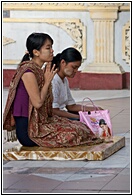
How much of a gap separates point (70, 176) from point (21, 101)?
3.67 feet

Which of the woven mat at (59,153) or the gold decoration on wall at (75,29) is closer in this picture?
the woven mat at (59,153)

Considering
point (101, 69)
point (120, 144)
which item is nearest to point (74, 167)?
point (120, 144)

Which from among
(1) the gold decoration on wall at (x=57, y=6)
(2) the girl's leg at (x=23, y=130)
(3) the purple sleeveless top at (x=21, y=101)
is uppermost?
(1) the gold decoration on wall at (x=57, y=6)

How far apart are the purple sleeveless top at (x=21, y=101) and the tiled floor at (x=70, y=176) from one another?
484 millimetres

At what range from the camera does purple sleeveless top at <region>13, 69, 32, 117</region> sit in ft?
22.9

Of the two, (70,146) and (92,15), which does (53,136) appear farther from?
(92,15)

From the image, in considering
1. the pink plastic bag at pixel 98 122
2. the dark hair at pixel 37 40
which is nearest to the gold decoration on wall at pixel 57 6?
the pink plastic bag at pixel 98 122

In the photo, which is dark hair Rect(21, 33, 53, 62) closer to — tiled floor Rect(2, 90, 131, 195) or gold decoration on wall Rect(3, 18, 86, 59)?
tiled floor Rect(2, 90, 131, 195)

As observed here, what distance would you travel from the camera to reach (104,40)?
43.3 ft

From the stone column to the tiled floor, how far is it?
19.2 ft

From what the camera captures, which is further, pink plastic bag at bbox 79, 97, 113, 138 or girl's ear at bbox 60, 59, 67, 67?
pink plastic bag at bbox 79, 97, 113, 138

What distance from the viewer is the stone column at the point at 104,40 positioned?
43.1ft

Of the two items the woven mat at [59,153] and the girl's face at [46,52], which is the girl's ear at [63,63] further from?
the woven mat at [59,153]

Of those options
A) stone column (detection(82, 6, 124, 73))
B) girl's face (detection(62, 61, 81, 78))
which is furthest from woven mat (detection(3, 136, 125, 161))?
stone column (detection(82, 6, 124, 73))
